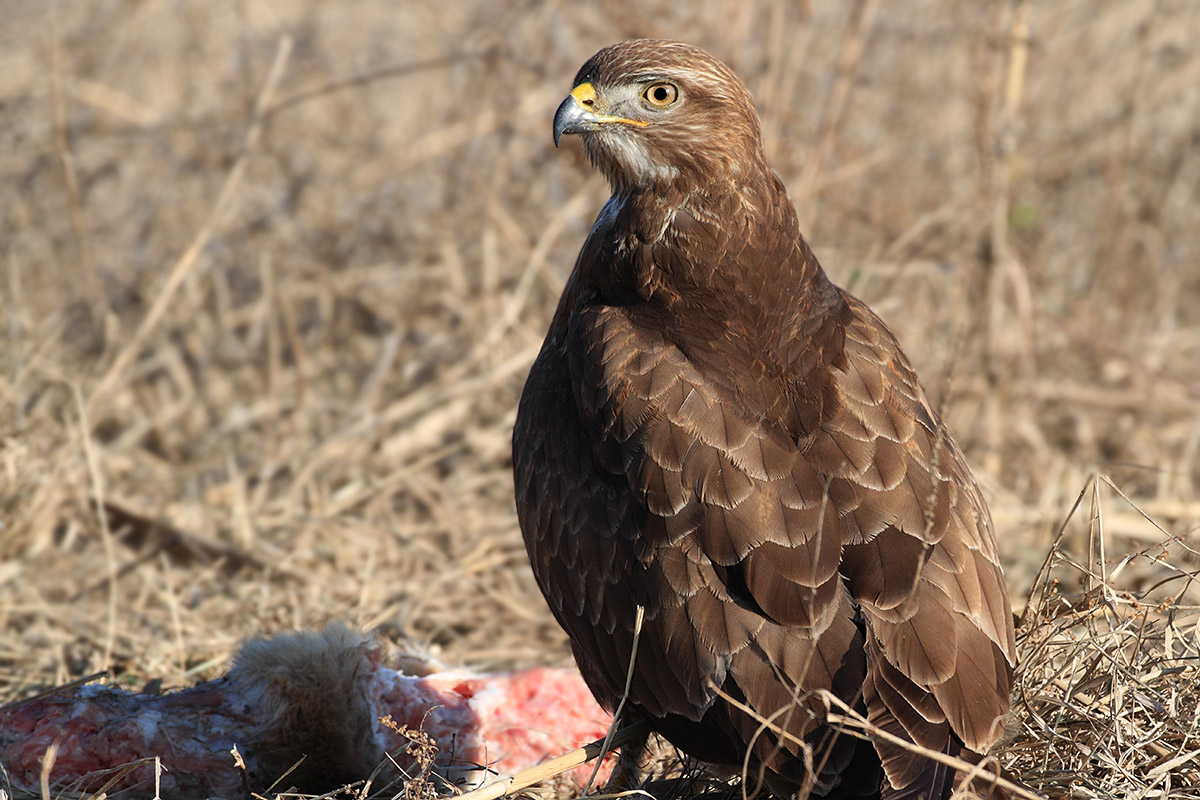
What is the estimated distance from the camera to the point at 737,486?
3.01 meters

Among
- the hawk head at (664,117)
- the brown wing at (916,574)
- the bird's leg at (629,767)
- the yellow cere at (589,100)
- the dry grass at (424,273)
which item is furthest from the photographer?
the dry grass at (424,273)

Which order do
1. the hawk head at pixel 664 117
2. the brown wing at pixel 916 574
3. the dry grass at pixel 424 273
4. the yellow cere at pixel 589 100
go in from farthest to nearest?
the dry grass at pixel 424 273, the yellow cere at pixel 589 100, the hawk head at pixel 664 117, the brown wing at pixel 916 574

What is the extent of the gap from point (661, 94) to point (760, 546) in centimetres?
130

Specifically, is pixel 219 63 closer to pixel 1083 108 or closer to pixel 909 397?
pixel 1083 108

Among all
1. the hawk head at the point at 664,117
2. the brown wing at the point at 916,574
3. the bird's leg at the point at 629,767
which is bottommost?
the bird's leg at the point at 629,767

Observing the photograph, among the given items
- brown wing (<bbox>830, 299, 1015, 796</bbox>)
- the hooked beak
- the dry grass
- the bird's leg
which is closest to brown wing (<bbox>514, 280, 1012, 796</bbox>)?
brown wing (<bbox>830, 299, 1015, 796</bbox>)

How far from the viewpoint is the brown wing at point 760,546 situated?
112 inches

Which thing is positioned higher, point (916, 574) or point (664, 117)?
point (664, 117)

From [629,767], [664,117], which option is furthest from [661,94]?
[629,767]

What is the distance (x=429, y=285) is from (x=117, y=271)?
1.92 m

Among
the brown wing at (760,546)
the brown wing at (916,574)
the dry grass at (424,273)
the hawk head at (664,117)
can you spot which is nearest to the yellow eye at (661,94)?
the hawk head at (664,117)

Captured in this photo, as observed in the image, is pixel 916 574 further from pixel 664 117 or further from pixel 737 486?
pixel 664 117

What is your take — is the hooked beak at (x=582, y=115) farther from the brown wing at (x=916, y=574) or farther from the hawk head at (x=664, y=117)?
the brown wing at (x=916, y=574)

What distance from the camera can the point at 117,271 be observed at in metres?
7.80
